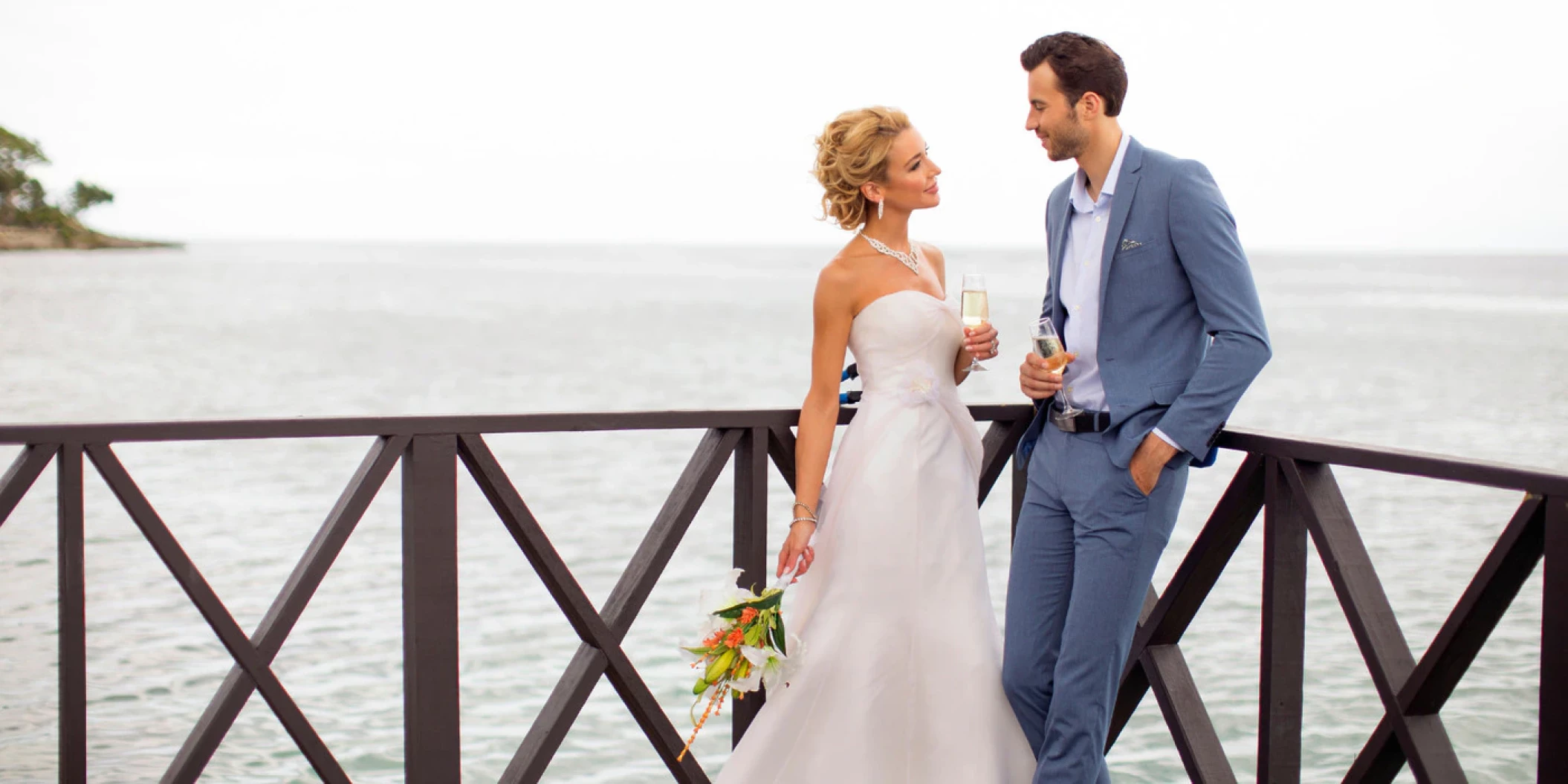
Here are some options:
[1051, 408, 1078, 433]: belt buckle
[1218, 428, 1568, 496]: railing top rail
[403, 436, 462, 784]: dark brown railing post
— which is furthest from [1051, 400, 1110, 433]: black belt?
[403, 436, 462, 784]: dark brown railing post

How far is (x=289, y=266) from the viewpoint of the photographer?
11388cm

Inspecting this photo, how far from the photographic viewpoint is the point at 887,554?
120 inches

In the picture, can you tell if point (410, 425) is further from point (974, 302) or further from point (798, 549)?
point (974, 302)

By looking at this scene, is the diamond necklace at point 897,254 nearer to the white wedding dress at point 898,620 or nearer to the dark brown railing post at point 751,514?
the white wedding dress at point 898,620

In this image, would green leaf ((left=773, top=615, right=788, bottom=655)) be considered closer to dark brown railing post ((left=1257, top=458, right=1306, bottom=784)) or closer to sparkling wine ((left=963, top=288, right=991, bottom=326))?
sparkling wine ((left=963, top=288, right=991, bottom=326))

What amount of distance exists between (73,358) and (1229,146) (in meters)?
31.5

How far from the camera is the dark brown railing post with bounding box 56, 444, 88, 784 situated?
262 cm

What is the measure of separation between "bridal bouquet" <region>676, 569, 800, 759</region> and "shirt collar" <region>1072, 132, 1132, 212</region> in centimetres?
111

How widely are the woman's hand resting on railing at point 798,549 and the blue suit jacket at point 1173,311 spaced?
0.75 meters

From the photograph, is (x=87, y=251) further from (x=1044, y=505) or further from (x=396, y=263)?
(x=1044, y=505)

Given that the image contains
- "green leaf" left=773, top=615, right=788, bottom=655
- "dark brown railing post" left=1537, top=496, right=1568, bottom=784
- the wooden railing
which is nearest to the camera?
"dark brown railing post" left=1537, top=496, right=1568, bottom=784

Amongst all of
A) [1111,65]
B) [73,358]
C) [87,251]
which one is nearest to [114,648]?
[1111,65]

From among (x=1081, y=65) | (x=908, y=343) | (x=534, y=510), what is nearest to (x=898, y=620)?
(x=908, y=343)

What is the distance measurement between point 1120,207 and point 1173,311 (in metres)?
0.25
